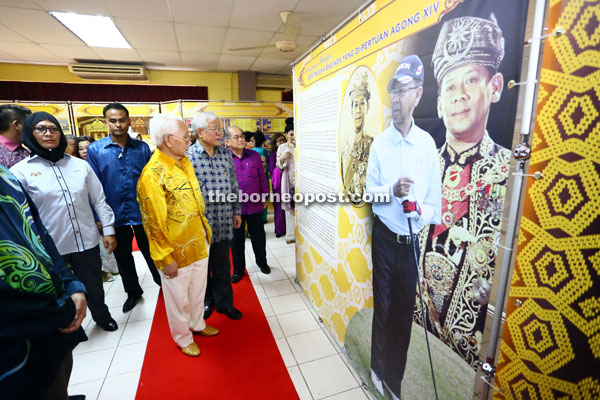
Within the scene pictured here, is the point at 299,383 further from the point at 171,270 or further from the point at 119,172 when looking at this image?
the point at 119,172

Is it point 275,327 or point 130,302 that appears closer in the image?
point 275,327

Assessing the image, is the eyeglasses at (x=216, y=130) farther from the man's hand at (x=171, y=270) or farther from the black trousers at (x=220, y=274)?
the man's hand at (x=171, y=270)

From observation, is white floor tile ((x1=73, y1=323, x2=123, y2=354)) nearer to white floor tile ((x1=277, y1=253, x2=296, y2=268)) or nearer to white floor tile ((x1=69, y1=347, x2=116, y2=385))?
white floor tile ((x1=69, y1=347, x2=116, y2=385))

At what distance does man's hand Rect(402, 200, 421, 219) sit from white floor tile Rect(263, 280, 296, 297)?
2.07 meters

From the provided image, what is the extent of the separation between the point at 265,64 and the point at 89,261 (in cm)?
613

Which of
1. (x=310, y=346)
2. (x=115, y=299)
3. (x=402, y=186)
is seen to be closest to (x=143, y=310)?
(x=115, y=299)

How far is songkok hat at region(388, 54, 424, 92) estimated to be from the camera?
44.8 inches

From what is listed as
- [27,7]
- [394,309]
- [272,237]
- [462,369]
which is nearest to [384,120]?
[394,309]

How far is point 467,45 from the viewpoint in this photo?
930 mm

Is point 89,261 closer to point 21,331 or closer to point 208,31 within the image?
point 21,331

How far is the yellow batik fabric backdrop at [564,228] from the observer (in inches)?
26.8

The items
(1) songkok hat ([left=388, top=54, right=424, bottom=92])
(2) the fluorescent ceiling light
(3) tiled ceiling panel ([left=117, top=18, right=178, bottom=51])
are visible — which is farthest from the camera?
(3) tiled ceiling panel ([left=117, top=18, right=178, bottom=51])

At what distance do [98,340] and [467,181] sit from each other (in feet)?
9.19

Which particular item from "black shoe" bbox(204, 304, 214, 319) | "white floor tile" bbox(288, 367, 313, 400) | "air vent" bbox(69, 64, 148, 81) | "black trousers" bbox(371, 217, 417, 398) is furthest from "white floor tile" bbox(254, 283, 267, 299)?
"air vent" bbox(69, 64, 148, 81)
